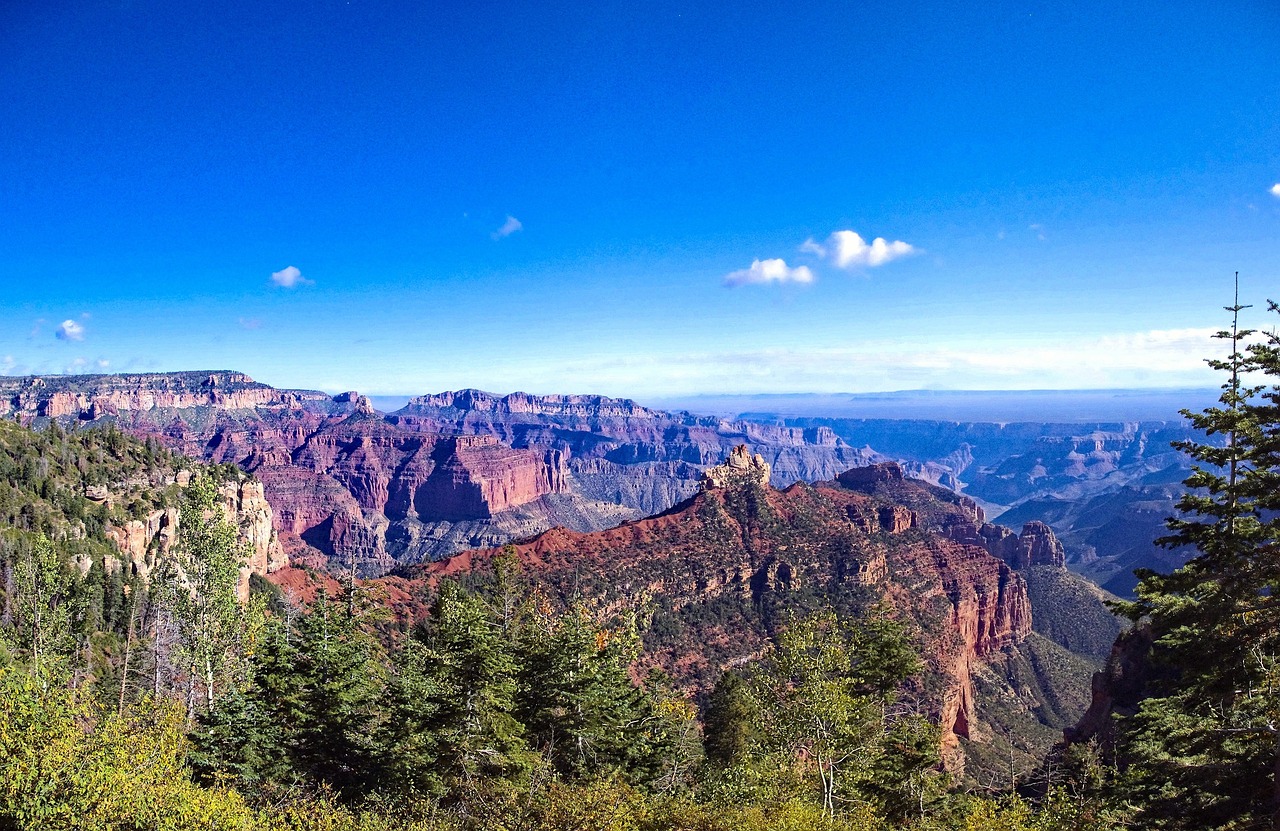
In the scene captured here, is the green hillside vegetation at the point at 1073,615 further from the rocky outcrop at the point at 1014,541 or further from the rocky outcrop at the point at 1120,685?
the rocky outcrop at the point at 1120,685

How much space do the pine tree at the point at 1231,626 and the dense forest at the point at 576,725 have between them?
9 centimetres

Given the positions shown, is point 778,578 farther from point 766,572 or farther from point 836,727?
point 836,727

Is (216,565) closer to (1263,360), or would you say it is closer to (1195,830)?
(1195,830)

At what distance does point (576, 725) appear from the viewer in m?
28.1

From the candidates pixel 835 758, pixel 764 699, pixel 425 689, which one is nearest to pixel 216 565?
pixel 425 689

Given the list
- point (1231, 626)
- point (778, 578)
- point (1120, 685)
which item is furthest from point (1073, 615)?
point (1231, 626)

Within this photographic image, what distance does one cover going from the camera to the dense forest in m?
17.5

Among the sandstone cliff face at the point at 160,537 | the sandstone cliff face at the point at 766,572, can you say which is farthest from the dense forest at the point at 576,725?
the sandstone cliff face at the point at 766,572

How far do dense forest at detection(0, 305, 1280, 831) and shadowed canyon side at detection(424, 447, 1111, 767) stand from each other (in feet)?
122

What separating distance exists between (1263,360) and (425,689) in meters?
30.3

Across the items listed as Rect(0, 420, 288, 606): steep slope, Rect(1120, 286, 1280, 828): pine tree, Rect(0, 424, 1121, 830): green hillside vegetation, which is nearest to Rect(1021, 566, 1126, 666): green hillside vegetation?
Rect(0, 424, 1121, 830): green hillside vegetation

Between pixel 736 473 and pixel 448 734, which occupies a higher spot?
pixel 448 734

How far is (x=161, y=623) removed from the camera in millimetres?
49375

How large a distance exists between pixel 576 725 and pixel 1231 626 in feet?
74.3
